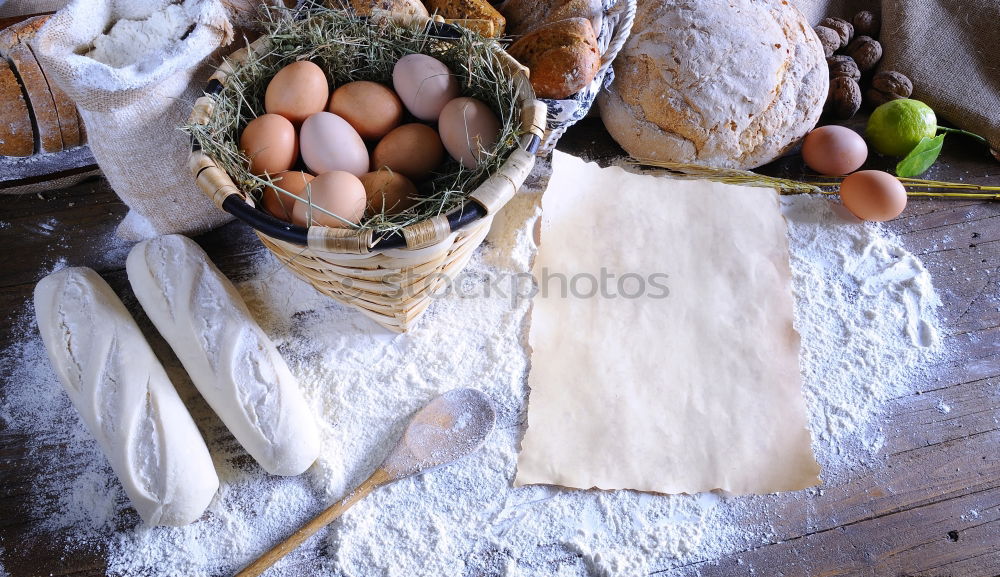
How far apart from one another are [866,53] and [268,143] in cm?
131

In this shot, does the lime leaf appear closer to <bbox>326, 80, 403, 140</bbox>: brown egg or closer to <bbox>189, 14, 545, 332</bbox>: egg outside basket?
<bbox>189, 14, 545, 332</bbox>: egg outside basket

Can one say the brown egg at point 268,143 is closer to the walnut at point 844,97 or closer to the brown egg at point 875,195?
the brown egg at point 875,195

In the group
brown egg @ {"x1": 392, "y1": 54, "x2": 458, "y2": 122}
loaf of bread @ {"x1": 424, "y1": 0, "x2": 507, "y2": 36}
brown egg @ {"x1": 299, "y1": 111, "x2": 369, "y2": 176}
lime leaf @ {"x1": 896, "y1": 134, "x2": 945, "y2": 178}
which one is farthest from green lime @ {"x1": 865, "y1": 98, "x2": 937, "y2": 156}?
brown egg @ {"x1": 299, "y1": 111, "x2": 369, "y2": 176}

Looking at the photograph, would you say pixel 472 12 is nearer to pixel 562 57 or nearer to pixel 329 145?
pixel 562 57

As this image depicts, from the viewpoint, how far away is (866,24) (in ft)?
4.86

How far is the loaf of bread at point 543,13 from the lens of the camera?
1.17 metres

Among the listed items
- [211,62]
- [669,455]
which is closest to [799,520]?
[669,455]

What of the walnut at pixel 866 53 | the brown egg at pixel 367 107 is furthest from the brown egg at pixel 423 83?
the walnut at pixel 866 53

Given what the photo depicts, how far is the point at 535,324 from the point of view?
109 centimetres

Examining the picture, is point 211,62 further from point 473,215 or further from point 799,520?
point 799,520

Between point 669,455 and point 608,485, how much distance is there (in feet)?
0.36

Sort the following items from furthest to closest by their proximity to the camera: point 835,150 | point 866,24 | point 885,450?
point 866,24 → point 835,150 → point 885,450
